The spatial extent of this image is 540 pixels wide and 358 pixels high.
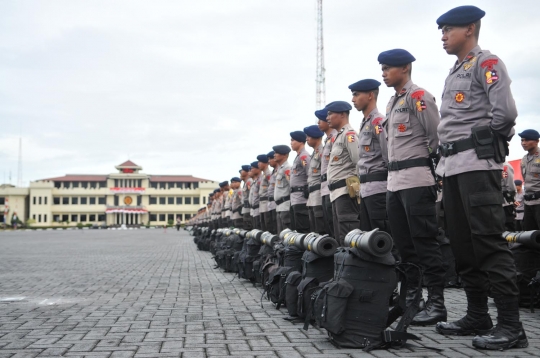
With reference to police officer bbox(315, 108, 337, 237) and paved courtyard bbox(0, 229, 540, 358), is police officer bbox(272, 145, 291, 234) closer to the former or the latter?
paved courtyard bbox(0, 229, 540, 358)

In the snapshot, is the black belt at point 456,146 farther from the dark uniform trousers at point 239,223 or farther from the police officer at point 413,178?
the dark uniform trousers at point 239,223

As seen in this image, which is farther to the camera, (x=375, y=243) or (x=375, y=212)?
(x=375, y=212)

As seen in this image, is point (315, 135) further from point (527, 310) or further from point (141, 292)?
point (527, 310)

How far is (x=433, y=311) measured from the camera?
4715 mm

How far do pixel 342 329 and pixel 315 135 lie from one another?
4.78 meters

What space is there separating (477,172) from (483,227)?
37 cm

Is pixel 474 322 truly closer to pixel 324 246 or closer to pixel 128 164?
pixel 324 246

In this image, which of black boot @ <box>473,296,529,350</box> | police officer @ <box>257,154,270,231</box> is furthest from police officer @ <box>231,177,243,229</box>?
black boot @ <box>473,296,529,350</box>

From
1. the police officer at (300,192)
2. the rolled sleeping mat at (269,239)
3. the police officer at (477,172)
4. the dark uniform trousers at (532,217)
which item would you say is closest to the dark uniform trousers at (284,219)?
the police officer at (300,192)

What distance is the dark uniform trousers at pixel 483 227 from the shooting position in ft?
12.6

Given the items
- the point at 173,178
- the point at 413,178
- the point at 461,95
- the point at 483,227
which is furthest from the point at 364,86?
the point at 173,178

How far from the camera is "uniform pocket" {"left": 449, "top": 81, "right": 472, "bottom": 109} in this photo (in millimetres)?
4145

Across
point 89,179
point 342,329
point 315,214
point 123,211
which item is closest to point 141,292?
point 315,214

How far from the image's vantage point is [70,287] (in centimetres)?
784
